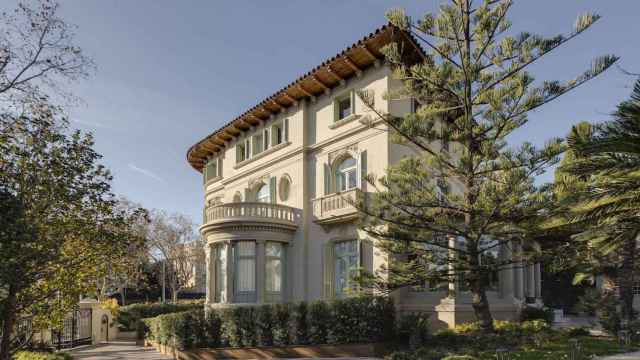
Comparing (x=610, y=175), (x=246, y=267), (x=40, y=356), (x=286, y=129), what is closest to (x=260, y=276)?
(x=246, y=267)

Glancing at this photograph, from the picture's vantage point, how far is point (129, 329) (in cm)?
2995

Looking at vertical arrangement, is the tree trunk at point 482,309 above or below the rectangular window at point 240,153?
below

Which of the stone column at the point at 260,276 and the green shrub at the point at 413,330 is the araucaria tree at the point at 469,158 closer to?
the green shrub at the point at 413,330

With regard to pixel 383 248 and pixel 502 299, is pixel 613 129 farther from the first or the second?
pixel 502 299

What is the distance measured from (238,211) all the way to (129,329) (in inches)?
524

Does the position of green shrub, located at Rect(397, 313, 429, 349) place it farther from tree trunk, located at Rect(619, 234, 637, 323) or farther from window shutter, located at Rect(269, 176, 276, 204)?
window shutter, located at Rect(269, 176, 276, 204)

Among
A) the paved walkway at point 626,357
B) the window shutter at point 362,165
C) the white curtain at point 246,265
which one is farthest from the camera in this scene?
the white curtain at point 246,265

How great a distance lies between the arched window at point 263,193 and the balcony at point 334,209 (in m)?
4.55

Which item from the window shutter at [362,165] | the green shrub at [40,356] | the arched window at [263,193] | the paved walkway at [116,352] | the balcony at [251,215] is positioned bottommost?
the paved walkway at [116,352]

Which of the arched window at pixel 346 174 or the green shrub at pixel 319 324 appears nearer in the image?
the green shrub at pixel 319 324

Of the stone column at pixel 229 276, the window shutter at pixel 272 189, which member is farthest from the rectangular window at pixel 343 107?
the stone column at pixel 229 276

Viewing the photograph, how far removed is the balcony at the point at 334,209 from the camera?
1942 centimetres

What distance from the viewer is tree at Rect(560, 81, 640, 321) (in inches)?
392

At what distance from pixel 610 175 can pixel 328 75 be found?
11.5m
